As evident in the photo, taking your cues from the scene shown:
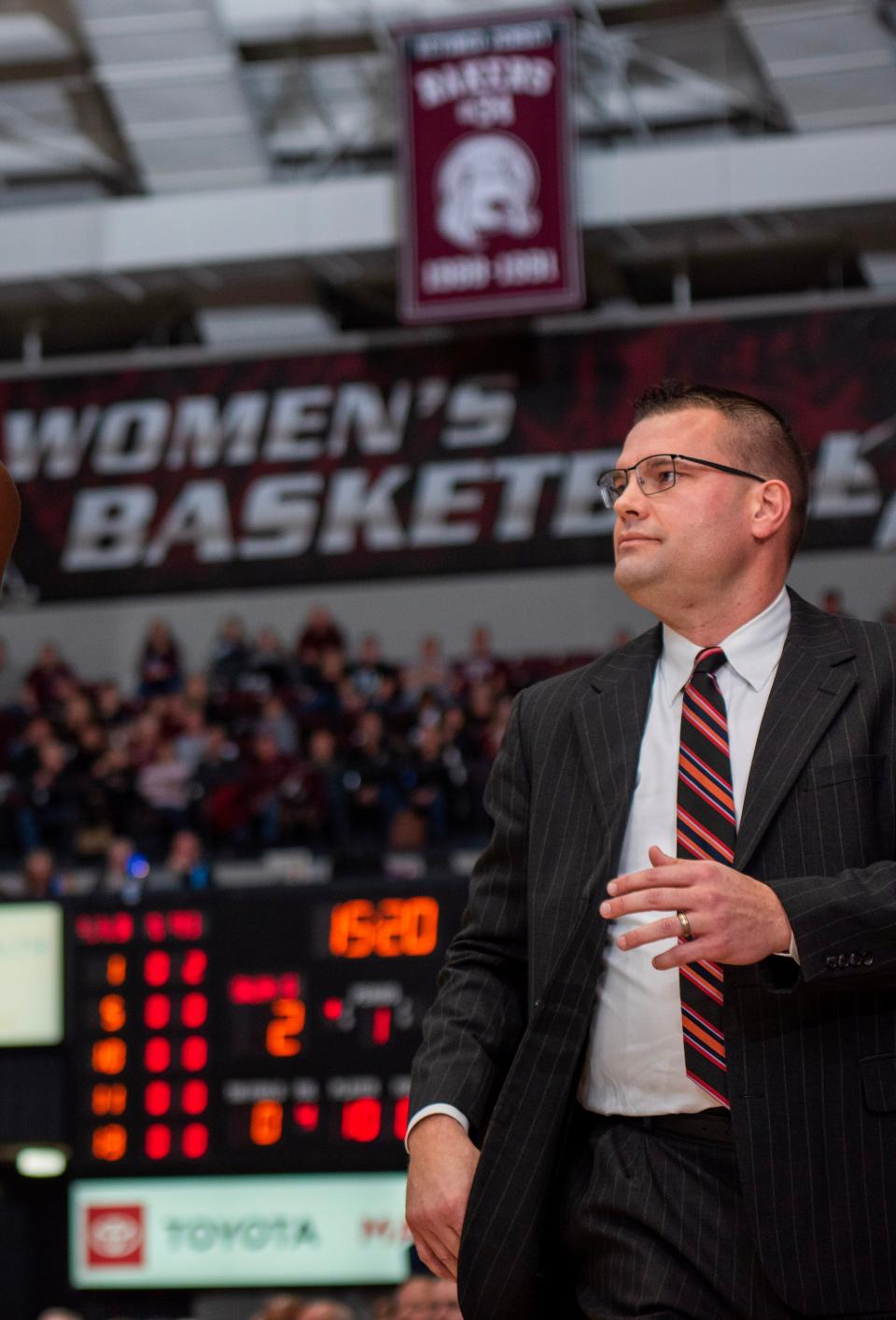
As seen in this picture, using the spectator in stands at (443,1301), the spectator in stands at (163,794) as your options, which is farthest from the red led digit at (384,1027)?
the spectator in stands at (163,794)

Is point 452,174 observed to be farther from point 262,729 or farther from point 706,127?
point 262,729

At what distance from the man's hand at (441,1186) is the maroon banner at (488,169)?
14.3 metres

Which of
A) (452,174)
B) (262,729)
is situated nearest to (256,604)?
(262,729)

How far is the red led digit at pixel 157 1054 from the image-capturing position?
6516mm

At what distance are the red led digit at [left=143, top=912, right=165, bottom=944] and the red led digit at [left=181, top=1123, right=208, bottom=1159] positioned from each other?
2.34 feet

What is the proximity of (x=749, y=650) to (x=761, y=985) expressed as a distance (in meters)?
0.50

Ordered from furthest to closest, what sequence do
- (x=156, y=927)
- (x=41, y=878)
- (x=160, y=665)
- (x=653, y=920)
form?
(x=160, y=665), (x=41, y=878), (x=156, y=927), (x=653, y=920)

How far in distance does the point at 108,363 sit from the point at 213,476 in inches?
69.4

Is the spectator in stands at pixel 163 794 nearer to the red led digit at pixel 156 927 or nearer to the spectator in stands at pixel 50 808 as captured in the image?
the spectator in stands at pixel 50 808

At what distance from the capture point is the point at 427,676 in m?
16.2

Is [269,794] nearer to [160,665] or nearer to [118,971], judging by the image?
[160,665]

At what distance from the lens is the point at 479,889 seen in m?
2.47

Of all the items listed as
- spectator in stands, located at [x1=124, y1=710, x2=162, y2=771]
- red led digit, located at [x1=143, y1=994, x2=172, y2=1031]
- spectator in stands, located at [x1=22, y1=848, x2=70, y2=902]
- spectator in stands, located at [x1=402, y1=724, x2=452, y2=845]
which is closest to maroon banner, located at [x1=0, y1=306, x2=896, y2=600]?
spectator in stands, located at [x1=124, y1=710, x2=162, y2=771]

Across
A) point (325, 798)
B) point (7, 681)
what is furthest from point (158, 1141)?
point (7, 681)
